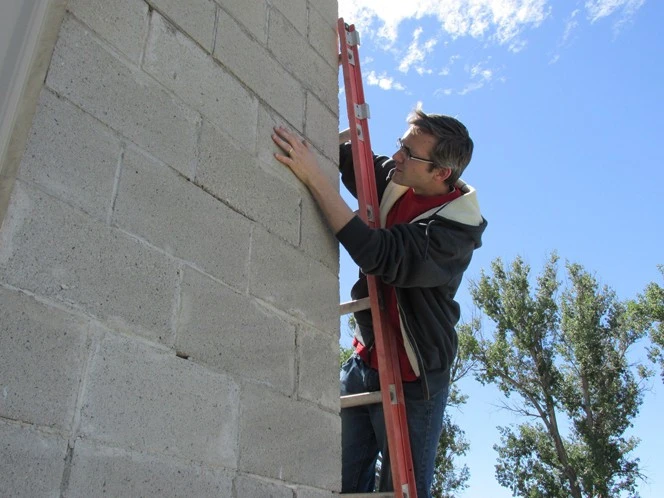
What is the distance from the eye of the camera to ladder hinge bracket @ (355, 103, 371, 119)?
10.9ft

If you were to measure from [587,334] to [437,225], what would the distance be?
19.8m

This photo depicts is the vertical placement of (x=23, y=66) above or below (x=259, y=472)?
above

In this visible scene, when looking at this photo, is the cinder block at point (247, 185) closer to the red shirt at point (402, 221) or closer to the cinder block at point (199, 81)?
the cinder block at point (199, 81)

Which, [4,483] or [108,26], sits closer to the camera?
[4,483]

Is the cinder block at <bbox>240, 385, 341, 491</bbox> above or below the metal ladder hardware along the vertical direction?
below

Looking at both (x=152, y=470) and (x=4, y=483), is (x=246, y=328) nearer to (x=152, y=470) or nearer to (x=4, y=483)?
(x=152, y=470)

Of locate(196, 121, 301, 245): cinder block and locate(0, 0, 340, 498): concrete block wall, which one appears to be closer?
locate(0, 0, 340, 498): concrete block wall

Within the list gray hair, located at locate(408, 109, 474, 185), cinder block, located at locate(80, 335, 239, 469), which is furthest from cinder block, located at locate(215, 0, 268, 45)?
cinder block, located at locate(80, 335, 239, 469)

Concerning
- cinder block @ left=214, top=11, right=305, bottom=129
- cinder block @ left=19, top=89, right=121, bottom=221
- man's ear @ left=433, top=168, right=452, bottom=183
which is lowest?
cinder block @ left=19, top=89, right=121, bottom=221

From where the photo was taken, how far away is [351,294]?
3.26 meters

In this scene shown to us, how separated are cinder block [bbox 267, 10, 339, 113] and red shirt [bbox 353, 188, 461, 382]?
0.62 m

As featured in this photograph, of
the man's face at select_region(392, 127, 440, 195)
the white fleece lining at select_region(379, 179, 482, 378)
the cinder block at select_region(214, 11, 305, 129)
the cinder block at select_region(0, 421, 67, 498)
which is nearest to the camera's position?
the cinder block at select_region(0, 421, 67, 498)

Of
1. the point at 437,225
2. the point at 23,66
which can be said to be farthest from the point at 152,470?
the point at 437,225

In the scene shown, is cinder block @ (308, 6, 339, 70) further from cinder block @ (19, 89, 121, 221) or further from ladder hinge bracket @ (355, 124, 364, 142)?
cinder block @ (19, 89, 121, 221)
